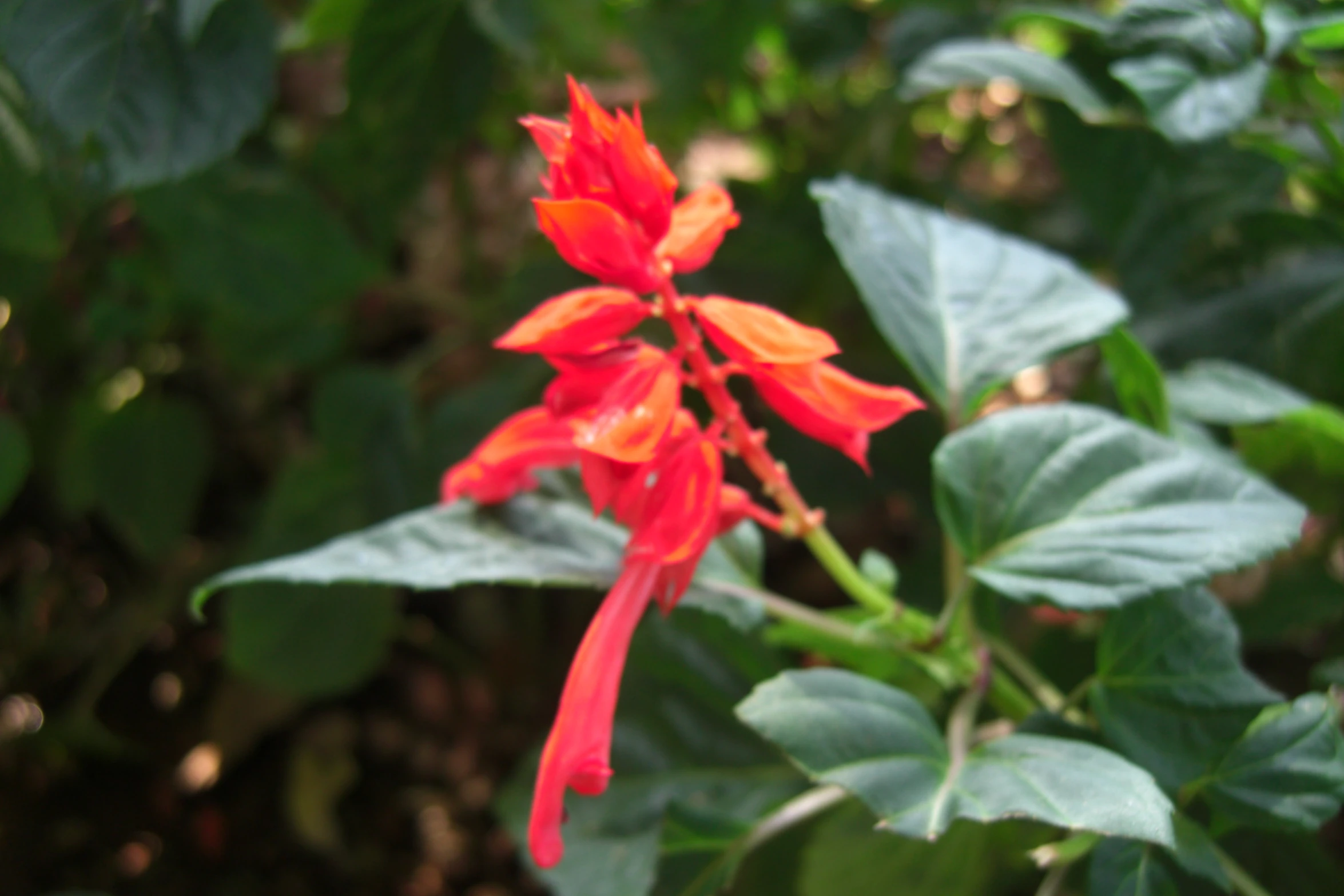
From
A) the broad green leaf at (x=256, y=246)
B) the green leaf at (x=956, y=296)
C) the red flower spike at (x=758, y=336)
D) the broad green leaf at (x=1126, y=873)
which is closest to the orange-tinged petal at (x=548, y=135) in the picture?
the red flower spike at (x=758, y=336)

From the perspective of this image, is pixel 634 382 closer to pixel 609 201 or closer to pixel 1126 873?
pixel 609 201

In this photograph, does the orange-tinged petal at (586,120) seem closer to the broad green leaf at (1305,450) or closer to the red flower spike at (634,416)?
the red flower spike at (634,416)

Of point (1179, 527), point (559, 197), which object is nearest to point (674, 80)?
point (559, 197)

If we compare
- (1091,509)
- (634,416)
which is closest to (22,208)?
(634,416)

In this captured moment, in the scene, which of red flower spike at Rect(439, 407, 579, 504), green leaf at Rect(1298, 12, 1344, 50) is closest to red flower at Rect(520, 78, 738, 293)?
red flower spike at Rect(439, 407, 579, 504)

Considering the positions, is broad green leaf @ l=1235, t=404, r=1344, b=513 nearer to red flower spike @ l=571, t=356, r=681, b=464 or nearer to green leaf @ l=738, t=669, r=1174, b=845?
green leaf @ l=738, t=669, r=1174, b=845

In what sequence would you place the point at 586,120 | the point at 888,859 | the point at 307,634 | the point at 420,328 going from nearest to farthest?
the point at 586,120 < the point at 888,859 < the point at 307,634 < the point at 420,328
